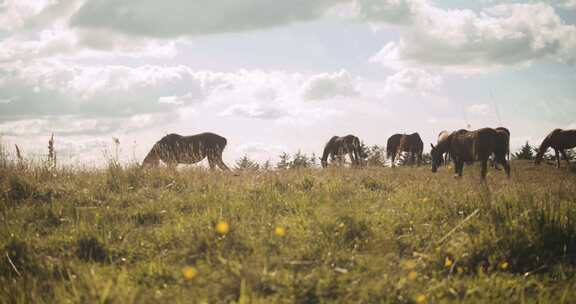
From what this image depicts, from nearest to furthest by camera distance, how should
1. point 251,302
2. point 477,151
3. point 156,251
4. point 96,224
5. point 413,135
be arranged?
point 251,302 → point 156,251 → point 96,224 → point 477,151 → point 413,135

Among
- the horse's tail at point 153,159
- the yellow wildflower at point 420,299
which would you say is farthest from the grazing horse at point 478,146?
the yellow wildflower at point 420,299

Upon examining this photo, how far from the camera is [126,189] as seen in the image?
26.1 ft

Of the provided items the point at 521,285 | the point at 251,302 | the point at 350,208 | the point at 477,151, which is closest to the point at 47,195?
the point at 350,208

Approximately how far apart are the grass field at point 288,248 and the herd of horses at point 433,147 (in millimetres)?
3771

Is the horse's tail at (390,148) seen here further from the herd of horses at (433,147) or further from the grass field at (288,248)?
the grass field at (288,248)

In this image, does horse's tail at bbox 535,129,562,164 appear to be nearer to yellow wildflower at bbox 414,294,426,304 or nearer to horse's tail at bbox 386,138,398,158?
horse's tail at bbox 386,138,398,158

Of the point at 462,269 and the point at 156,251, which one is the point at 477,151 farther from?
the point at 156,251

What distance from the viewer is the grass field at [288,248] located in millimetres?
3740

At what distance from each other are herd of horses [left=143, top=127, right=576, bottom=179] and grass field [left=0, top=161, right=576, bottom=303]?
377cm

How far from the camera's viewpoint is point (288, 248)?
4.53 meters

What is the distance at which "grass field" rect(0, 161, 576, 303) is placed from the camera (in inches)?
147

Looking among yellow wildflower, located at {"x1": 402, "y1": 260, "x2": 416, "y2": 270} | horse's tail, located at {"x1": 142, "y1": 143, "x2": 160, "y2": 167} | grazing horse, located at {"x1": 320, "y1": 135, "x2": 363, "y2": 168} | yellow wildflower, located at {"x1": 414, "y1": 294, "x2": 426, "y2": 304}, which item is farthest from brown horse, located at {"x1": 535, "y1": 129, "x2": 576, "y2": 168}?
yellow wildflower, located at {"x1": 414, "y1": 294, "x2": 426, "y2": 304}

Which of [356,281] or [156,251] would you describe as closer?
[356,281]

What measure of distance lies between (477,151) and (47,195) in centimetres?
1224
